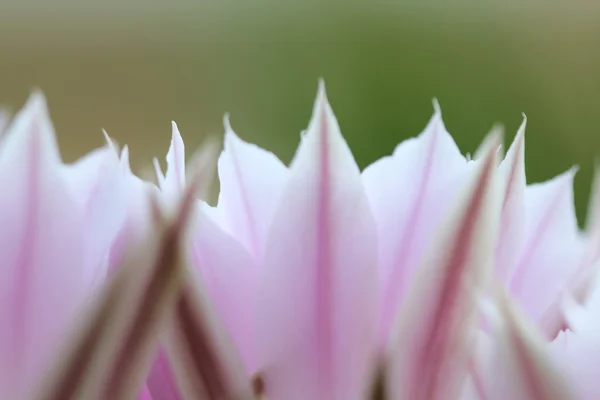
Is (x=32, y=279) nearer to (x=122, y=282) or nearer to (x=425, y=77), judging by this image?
(x=122, y=282)

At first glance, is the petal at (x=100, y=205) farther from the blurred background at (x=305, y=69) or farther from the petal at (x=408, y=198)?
the blurred background at (x=305, y=69)

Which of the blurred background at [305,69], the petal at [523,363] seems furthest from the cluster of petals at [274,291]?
the blurred background at [305,69]

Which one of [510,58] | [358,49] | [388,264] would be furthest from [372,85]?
[388,264]

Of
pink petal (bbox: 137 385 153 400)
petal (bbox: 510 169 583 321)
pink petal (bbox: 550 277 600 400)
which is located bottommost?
pink petal (bbox: 550 277 600 400)

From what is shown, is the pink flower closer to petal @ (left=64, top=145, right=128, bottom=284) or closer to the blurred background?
petal @ (left=64, top=145, right=128, bottom=284)

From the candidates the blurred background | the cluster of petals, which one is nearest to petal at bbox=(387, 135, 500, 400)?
the cluster of petals

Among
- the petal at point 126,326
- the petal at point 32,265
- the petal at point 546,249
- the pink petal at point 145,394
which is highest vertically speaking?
the petal at point 32,265

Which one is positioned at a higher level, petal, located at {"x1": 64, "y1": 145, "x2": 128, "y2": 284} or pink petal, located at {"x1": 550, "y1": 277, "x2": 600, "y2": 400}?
petal, located at {"x1": 64, "y1": 145, "x2": 128, "y2": 284}
